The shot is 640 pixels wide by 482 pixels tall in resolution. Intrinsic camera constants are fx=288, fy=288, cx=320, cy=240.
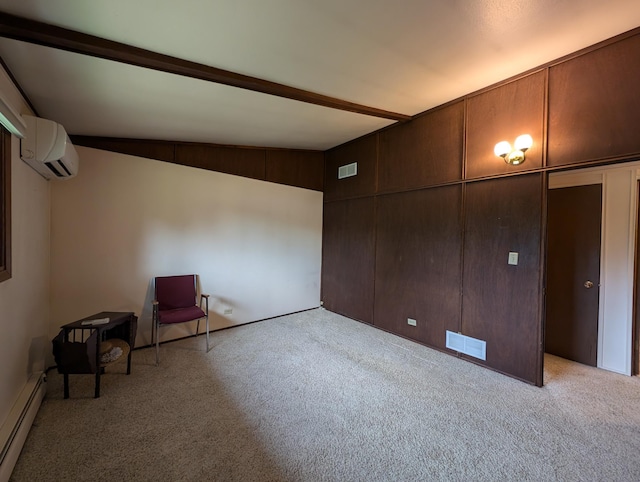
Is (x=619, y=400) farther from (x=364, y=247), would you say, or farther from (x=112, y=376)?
(x=112, y=376)

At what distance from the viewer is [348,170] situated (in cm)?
459

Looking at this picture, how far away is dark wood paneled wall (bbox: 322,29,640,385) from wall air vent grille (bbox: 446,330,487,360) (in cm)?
6

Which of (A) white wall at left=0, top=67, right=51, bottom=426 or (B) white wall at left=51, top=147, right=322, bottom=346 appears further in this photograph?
(B) white wall at left=51, top=147, right=322, bottom=346

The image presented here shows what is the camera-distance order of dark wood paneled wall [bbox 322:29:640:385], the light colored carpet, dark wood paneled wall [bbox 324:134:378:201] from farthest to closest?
dark wood paneled wall [bbox 324:134:378:201]
dark wood paneled wall [bbox 322:29:640:385]
the light colored carpet

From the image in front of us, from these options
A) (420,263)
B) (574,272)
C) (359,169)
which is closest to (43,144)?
(359,169)

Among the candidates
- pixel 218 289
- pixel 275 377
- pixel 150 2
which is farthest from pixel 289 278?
pixel 150 2

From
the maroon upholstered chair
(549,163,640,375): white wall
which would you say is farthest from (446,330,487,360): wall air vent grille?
the maroon upholstered chair

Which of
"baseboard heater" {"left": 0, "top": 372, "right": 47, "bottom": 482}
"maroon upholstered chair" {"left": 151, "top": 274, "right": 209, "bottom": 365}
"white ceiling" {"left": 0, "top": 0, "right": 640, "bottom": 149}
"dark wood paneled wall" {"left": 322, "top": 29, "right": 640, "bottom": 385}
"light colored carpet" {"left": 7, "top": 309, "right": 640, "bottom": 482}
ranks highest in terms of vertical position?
"white ceiling" {"left": 0, "top": 0, "right": 640, "bottom": 149}

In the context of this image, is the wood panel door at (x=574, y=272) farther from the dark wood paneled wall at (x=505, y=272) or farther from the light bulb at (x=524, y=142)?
the light bulb at (x=524, y=142)

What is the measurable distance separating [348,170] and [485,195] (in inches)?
85.0

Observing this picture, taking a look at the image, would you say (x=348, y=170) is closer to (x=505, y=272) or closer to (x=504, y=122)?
(x=504, y=122)

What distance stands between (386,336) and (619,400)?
216 cm

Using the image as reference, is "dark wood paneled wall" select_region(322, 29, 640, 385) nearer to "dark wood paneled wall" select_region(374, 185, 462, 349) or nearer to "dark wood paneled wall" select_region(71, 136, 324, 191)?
"dark wood paneled wall" select_region(374, 185, 462, 349)

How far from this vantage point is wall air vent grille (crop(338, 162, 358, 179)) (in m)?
4.48
